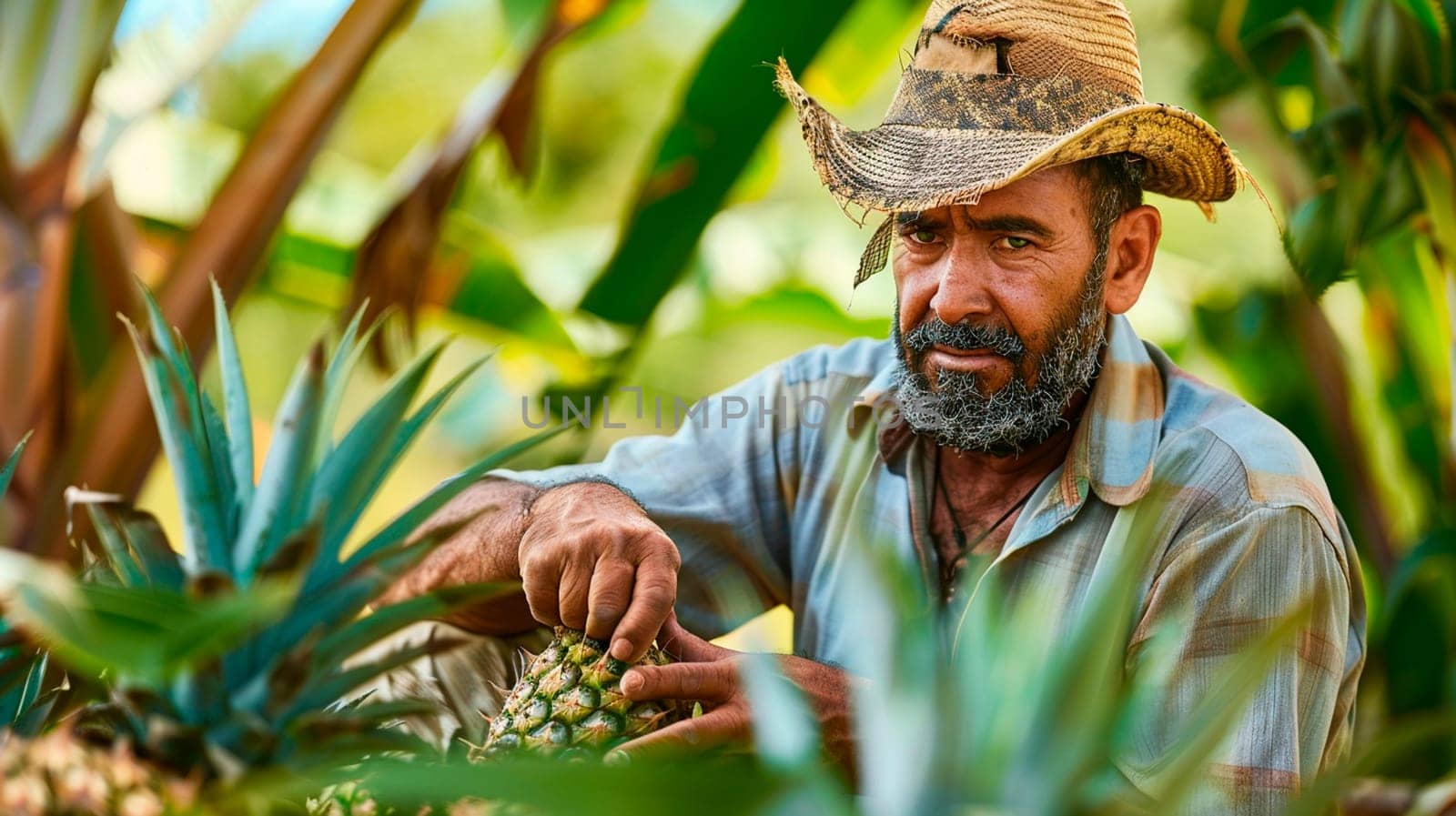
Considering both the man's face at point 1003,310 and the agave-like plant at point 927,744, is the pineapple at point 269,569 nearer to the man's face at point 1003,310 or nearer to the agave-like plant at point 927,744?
the agave-like plant at point 927,744

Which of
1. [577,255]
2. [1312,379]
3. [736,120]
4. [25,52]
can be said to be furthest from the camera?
[577,255]

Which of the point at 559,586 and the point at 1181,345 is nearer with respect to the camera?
the point at 559,586

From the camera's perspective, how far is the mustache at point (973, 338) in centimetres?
177

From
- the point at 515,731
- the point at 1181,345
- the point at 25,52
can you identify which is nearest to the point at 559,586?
the point at 515,731

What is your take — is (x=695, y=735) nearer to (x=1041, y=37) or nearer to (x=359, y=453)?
(x=359, y=453)

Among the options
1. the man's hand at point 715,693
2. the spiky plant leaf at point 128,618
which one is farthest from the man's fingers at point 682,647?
the spiky plant leaf at point 128,618

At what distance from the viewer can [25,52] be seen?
2213 mm

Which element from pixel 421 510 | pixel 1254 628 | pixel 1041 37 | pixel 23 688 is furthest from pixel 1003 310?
pixel 23 688

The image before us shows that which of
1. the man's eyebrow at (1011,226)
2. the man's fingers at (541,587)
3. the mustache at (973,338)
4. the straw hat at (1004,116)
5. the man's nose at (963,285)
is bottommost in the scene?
the man's fingers at (541,587)

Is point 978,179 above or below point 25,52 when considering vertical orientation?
below

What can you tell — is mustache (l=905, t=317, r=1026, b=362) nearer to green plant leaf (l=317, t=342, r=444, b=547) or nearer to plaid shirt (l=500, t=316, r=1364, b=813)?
plaid shirt (l=500, t=316, r=1364, b=813)

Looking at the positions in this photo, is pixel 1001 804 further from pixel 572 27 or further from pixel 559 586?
pixel 572 27

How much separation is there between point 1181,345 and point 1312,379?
0.30 metres

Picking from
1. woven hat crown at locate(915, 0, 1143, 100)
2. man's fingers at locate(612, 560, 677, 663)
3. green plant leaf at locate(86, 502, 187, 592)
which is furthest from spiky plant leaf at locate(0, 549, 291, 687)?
woven hat crown at locate(915, 0, 1143, 100)
